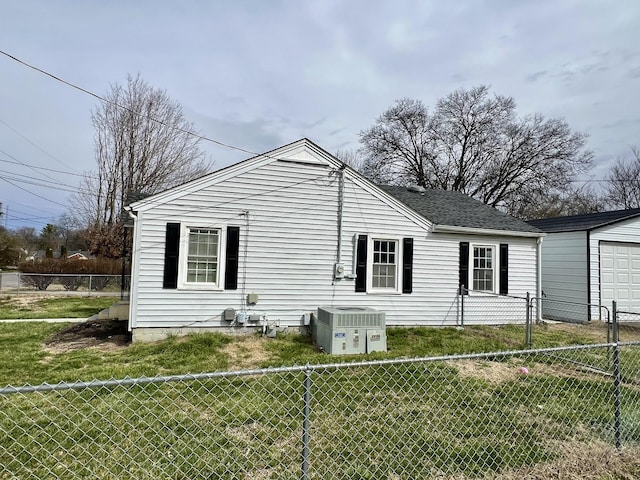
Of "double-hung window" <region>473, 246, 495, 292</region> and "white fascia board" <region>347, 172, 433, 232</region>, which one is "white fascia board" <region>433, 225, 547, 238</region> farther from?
"double-hung window" <region>473, 246, 495, 292</region>

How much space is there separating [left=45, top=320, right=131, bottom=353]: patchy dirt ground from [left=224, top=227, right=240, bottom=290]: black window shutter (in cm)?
246

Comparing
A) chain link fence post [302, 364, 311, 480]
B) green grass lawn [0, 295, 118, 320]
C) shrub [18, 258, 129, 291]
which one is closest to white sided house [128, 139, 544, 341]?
green grass lawn [0, 295, 118, 320]

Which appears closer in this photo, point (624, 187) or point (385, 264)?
point (385, 264)

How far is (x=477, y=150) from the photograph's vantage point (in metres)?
28.4

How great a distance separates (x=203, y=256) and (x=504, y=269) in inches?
336

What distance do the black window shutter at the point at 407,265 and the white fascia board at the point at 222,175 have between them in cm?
285

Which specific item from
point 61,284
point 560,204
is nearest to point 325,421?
point 61,284

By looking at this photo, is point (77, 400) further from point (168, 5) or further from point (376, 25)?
point (376, 25)

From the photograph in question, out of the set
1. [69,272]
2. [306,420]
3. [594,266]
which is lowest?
[306,420]

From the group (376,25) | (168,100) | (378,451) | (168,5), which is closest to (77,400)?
(378,451)

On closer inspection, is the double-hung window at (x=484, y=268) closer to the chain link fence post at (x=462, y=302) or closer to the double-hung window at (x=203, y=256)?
the chain link fence post at (x=462, y=302)

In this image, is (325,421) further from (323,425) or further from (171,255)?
(171,255)

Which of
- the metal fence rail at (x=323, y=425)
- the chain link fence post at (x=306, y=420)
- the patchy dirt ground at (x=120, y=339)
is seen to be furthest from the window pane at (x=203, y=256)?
the chain link fence post at (x=306, y=420)

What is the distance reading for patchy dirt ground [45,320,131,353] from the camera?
759 cm
